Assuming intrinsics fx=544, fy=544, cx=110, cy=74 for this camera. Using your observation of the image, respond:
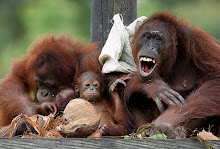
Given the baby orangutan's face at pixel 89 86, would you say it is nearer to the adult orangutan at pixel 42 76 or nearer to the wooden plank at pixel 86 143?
the adult orangutan at pixel 42 76

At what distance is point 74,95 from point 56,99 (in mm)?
168

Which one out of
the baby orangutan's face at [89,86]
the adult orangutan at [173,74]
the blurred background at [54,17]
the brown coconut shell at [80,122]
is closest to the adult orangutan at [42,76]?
the baby orangutan's face at [89,86]

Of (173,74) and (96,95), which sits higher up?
(173,74)

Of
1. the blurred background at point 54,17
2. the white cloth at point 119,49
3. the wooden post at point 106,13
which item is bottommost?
the blurred background at point 54,17

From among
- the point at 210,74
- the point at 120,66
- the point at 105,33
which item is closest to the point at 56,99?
the point at 120,66

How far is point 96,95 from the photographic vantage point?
4605mm

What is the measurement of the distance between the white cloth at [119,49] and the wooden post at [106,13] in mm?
210

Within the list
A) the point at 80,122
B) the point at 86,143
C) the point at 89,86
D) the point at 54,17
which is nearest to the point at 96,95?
the point at 89,86

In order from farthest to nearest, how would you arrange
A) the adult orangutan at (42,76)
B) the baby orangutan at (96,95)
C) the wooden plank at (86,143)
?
the adult orangutan at (42,76) → the baby orangutan at (96,95) → the wooden plank at (86,143)

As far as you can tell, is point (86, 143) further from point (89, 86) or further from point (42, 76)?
point (42, 76)

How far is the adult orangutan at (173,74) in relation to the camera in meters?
4.22

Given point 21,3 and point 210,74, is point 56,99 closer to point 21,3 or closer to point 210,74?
point 210,74

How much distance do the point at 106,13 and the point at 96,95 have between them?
3.43ft

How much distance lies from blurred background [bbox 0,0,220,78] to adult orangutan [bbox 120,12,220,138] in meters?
7.30
